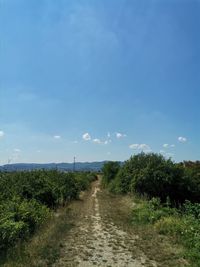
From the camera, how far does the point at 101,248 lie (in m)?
12.9

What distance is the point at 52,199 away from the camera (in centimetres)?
2453

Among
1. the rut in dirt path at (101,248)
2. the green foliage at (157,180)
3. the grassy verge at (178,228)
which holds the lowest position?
the rut in dirt path at (101,248)

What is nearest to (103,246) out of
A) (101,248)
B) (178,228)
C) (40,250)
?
(101,248)

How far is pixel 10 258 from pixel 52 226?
19.4ft

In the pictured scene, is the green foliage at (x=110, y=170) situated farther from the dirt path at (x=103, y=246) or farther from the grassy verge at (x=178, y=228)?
the dirt path at (x=103, y=246)

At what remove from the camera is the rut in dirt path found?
1092 cm

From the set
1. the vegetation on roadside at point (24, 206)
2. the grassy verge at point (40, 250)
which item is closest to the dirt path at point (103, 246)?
the grassy verge at point (40, 250)

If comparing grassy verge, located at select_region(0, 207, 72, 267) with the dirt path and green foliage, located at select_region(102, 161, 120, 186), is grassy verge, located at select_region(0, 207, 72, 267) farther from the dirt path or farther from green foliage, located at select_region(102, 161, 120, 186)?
green foliage, located at select_region(102, 161, 120, 186)

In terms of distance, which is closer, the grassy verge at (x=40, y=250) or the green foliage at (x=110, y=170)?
the grassy verge at (x=40, y=250)

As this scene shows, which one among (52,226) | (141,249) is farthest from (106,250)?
(52,226)

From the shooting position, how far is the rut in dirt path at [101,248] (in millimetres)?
10922

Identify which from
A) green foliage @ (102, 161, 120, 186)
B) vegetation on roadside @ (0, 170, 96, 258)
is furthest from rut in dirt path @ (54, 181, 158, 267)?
green foliage @ (102, 161, 120, 186)

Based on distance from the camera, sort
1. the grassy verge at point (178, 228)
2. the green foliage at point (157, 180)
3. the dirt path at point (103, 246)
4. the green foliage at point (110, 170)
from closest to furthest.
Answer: the dirt path at point (103, 246)
the grassy verge at point (178, 228)
the green foliage at point (157, 180)
the green foliage at point (110, 170)

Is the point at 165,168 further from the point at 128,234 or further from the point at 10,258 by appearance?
the point at 10,258
